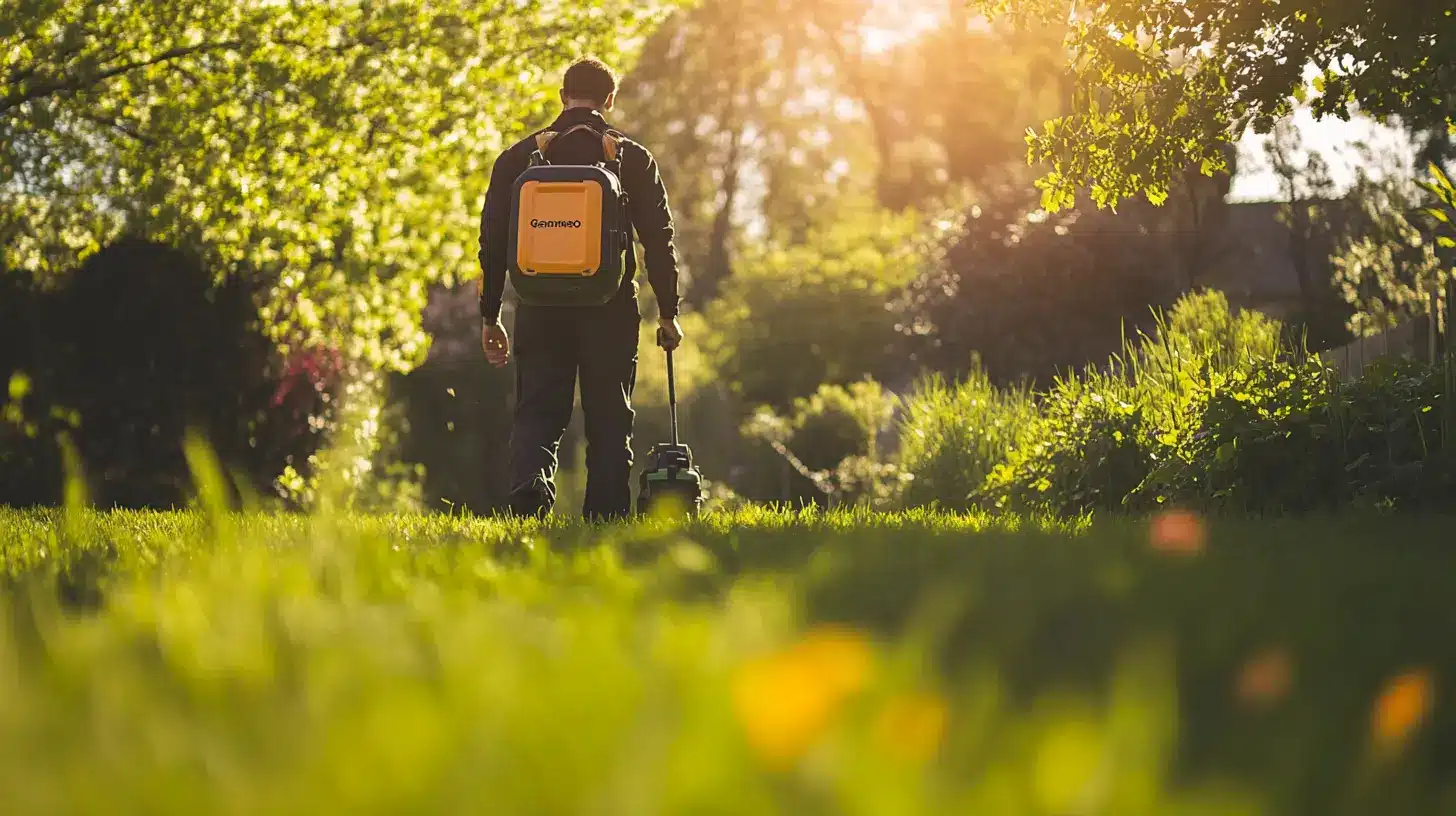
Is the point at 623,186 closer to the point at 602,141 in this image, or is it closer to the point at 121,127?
the point at 602,141

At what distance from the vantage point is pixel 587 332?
721cm

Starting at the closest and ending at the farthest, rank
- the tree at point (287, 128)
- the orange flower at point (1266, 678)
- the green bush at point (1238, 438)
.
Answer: the orange flower at point (1266, 678), the green bush at point (1238, 438), the tree at point (287, 128)


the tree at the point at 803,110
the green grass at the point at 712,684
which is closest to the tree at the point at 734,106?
the tree at the point at 803,110

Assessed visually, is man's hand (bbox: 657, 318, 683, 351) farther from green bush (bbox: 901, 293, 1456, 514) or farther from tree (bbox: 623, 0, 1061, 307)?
tree (bbox: 623, 0, 1061, 307)

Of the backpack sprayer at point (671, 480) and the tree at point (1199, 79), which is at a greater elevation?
the tree at point (1199, 79)

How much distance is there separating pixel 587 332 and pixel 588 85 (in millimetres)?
1097

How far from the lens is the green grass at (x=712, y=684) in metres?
1.80

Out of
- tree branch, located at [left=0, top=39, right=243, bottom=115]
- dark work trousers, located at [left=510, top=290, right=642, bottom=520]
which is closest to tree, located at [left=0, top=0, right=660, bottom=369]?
tree branch, located at [left=0, top=39, right=243, bottom=115]

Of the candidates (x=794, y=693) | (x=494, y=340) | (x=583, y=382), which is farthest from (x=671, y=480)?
(x=794, y=693)

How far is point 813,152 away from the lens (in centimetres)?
5806

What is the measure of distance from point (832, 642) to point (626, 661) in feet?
1.68

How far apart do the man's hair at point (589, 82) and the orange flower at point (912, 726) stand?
17.5 ft

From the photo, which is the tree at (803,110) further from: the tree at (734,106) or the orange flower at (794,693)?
the orange flower at (794,693)

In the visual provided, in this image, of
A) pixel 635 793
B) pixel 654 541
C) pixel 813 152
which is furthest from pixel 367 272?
pixel 813 152
